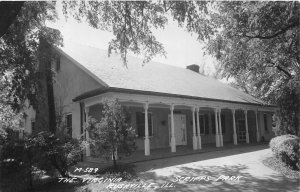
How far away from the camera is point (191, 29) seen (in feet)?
34.0

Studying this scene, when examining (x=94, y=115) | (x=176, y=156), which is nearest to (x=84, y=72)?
(x=94, y=115)

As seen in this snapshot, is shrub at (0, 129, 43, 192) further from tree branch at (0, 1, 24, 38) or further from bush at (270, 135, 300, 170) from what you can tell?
bush at (270, 135, 300, 170)

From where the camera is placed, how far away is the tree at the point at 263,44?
403 inches

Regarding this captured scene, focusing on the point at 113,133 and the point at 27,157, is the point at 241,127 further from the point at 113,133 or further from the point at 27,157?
the point at 27,157

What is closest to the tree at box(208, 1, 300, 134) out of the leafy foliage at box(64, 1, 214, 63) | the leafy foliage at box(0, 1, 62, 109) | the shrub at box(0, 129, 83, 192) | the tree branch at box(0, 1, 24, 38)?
the leafy foliage at box(64, 1, 214, 63)

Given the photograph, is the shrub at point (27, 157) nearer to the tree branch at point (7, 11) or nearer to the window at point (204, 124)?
the tree branch at point (7, 11)

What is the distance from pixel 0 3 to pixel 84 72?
30.5 ft

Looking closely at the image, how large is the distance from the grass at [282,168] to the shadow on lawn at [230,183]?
40cm

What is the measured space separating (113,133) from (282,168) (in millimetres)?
6114

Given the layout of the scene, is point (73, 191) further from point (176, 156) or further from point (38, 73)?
point (38, 73)

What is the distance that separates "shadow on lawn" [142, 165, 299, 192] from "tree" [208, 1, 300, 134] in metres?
4.38

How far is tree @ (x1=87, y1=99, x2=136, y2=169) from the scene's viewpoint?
10383mm

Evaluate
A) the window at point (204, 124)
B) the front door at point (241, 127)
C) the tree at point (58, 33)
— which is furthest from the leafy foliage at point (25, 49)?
the front door at point (241, 127)

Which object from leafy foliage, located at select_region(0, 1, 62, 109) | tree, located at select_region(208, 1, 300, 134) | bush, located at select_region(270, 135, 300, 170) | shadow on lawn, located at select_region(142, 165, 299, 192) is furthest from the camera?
leafy foliage, located at select_region(0, 1, 62, 109)
